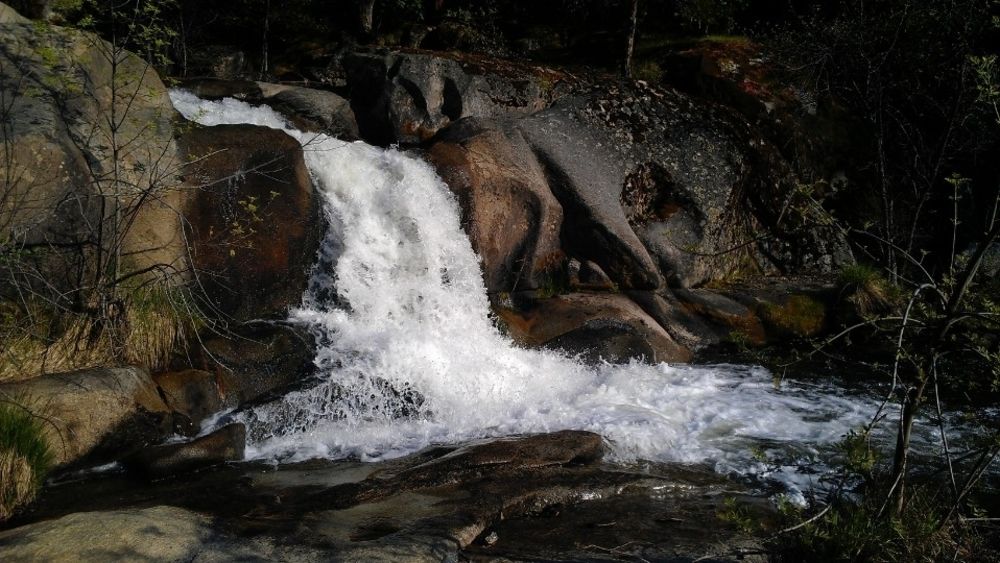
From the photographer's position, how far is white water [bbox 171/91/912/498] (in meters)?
6.69

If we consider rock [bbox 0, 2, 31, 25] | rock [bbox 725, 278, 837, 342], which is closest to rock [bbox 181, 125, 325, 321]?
rock [bbox 0, 2, 31, 25]

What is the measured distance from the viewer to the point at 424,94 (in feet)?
38.0

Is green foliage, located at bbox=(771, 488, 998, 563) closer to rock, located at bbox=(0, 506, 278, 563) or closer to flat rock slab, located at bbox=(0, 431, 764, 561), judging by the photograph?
flat rock slab, located at bbox=(0, 431, 764, 561)

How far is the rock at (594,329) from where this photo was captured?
30.3 feet

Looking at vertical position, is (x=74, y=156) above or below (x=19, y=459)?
above

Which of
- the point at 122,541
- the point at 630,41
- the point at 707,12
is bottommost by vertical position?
the point at 122,541

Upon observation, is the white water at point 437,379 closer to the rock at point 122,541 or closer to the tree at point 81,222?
the tree at point 81,222

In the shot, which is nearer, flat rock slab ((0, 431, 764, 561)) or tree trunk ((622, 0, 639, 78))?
flat rock slab ((0, 431, 764, 561))

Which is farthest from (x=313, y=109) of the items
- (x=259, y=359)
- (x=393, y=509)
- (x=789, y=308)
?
(x=393, y=509)

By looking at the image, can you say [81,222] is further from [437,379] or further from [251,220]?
[437,379]

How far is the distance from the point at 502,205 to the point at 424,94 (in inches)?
92.4

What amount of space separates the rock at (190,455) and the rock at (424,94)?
6358 mm

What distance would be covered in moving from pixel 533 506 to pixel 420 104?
25.5ft

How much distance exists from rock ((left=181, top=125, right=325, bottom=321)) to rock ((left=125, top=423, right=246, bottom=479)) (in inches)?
86.9
